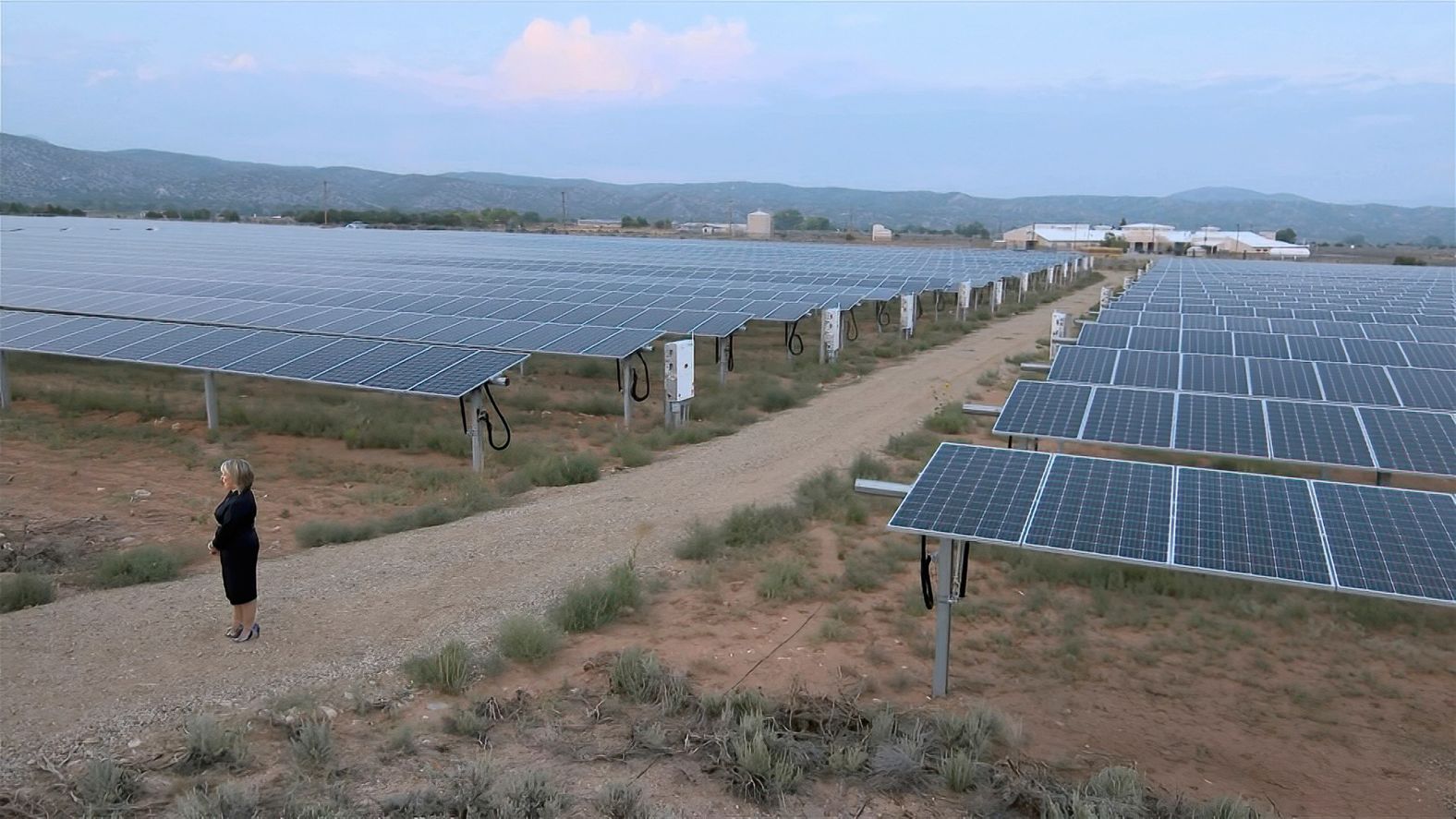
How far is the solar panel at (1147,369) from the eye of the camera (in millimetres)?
13789


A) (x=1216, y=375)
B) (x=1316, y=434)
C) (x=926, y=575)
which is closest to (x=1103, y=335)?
(x=1216, y=375)

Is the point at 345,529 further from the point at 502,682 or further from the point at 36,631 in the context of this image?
the point at 502,682

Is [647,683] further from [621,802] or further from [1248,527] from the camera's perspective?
[1248,527]

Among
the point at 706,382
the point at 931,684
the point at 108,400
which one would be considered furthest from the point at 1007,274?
the point at 931,684

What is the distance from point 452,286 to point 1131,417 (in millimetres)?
23103

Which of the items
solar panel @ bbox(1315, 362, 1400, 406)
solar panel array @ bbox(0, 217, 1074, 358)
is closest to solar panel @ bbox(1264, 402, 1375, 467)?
solar panel @ bbox(1315, 362, 1400, 406)

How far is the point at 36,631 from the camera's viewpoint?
27.5 feet

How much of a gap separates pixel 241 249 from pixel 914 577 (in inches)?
1795

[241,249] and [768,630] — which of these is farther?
[241,249]

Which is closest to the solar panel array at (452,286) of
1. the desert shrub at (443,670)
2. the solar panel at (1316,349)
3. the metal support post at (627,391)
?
the metal support post at (627,391)

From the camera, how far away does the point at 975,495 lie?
7465 millimetres

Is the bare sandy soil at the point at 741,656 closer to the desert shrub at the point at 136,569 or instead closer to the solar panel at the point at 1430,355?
the desert shrub at the point at 136,569

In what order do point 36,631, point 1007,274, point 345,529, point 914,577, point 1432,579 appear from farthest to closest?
point 1007,274 < point 345,529 < point 914,577 < point 36,631 < point 1432,579

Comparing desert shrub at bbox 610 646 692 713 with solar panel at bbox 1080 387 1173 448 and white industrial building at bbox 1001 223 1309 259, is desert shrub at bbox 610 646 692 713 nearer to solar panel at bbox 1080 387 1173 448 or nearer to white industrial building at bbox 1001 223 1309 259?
solar panel at bbox 1080 387 1173 448
